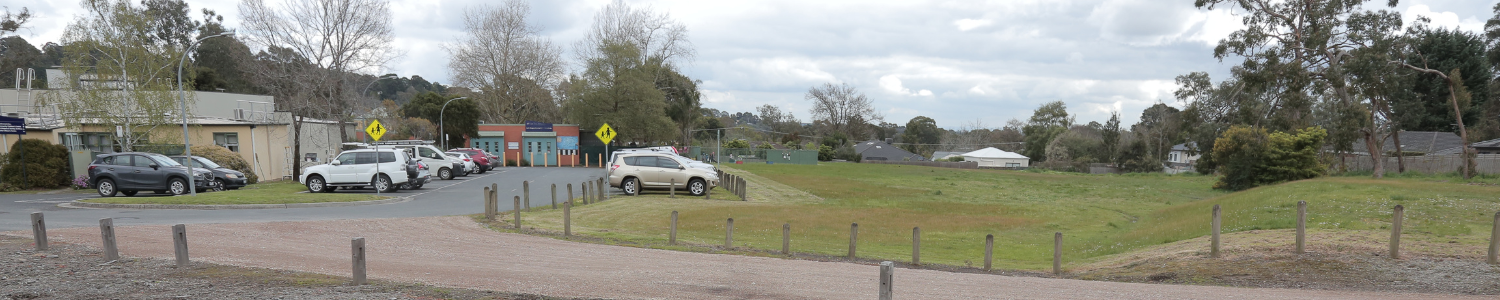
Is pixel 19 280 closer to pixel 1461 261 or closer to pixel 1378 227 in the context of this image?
pixel 1461 261

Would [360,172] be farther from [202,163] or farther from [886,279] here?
[886,279]

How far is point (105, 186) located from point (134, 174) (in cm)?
90

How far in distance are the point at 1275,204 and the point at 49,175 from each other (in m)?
36.8

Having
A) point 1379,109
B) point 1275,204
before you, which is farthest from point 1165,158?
point 1275,204

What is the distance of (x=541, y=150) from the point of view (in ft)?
170

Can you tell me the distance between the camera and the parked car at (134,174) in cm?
2103

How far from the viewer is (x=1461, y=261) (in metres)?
10.3

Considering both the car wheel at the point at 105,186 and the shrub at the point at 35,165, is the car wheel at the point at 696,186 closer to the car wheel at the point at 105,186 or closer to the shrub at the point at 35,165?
the car wheel at the point at 105,186

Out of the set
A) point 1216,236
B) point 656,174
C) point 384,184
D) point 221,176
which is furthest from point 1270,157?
point 221,176

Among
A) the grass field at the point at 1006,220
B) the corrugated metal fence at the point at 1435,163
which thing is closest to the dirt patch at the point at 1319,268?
the grass field at the point at 1006,220

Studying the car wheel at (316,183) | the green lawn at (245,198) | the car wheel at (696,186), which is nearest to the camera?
the green lawn at (245,198)

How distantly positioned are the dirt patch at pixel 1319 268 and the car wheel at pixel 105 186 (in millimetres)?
25094

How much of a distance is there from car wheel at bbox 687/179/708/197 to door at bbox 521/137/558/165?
30077mm

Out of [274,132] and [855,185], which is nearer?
[274,132]
